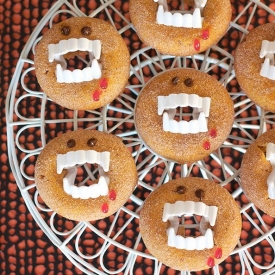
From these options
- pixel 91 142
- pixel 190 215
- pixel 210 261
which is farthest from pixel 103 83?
pixel 210 261

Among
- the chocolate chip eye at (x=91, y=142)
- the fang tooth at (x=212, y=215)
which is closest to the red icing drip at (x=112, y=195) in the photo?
the chocolate chip eye at (x=91, y=142)

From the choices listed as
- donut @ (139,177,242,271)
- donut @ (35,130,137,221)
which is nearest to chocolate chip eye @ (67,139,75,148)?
donut @ (35,130,137,221)

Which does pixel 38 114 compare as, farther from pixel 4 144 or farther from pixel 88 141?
pixel 88 141

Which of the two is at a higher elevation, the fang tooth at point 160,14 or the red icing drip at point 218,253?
the fang tooth at point 160,14

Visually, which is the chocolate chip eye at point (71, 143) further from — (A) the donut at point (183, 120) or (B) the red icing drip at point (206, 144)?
(B) the red icing drip at point (206, 144)

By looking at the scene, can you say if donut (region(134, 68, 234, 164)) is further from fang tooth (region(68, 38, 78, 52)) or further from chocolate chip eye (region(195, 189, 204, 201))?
fang tooth (region(68, 38, 78, 52))

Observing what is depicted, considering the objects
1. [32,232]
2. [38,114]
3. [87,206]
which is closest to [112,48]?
[87,206]
